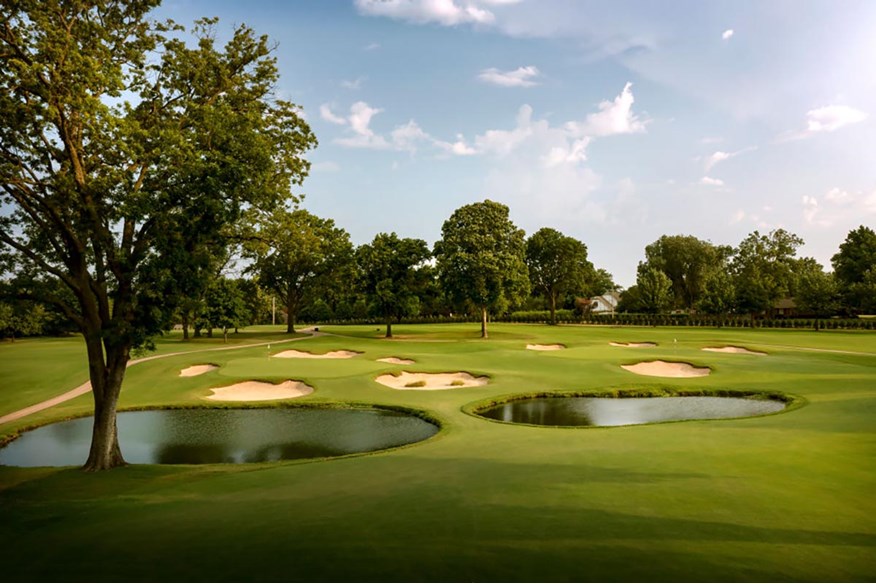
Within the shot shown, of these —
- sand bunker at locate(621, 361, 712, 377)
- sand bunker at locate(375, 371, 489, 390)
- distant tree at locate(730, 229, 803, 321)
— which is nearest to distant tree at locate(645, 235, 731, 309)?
distant tree at locate(730, 229, 803, 321)

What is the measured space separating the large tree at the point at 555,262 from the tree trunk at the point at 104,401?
73.8 m

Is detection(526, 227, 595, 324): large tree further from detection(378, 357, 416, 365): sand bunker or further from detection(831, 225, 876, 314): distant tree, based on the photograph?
detection(378, 357, 416, 365): sand bunker

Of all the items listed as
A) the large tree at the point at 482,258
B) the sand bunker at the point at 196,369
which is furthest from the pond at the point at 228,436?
the large tree at the point at 482,258

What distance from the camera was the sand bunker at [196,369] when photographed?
3359 centimetres

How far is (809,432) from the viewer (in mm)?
14625

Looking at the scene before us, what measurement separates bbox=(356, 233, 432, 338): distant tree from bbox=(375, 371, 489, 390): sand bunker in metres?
28.0

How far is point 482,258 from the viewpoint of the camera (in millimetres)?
58188

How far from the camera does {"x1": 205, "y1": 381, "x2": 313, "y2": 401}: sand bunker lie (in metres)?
28.0

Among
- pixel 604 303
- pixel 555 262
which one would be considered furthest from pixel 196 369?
pixel 604 303

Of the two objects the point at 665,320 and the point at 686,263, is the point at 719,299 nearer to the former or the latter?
the point at 665,320

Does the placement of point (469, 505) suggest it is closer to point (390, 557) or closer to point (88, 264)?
point (390, 557)

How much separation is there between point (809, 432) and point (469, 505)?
11800 millimetres

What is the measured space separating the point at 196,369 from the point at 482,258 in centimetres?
3310

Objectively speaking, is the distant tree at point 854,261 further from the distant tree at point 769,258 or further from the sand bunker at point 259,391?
the sand bunker at point 259,391
